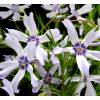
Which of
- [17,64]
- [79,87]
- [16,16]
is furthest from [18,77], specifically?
[16,16]

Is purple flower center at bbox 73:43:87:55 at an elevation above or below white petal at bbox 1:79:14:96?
above

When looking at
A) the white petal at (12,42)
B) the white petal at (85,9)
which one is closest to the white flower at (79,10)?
the white petal at (85,9)

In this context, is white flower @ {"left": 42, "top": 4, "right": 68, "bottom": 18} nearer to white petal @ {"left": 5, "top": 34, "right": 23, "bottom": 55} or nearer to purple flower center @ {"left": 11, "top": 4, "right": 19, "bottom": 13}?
purple flower center @ {"left": 11, "top": 4, "right": 19, "bottom": 13}

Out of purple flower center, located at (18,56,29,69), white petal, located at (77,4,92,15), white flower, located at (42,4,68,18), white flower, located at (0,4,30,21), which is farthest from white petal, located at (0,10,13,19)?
purple flower center, located at (18,56,29,69)

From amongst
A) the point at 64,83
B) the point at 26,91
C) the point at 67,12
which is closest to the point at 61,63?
the point at 64,83

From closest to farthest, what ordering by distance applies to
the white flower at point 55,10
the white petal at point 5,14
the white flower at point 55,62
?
the white flower at point 55,62
the white flower at point 55,10
the white petal at point 5,14

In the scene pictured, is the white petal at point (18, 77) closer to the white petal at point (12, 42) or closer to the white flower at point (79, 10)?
the white petal at point (12, 42)
